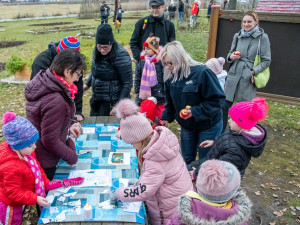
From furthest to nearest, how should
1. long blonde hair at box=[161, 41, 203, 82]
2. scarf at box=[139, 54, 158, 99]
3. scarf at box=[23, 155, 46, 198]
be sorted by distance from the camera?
scarf at box=[139, 54, 158, 99]
long blonde hair at box=[161, 41, 203, 82]
scarf at box=[23, 155, 46, 198]

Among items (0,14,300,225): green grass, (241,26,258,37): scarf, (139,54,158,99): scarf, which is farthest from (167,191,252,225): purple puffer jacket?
(241,26,258,37): scarf

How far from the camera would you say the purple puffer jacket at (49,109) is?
2.67 metres

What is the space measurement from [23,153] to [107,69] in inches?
77.7

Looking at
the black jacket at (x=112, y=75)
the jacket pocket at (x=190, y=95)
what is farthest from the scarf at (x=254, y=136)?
the black jacket at (x=112, y=75)

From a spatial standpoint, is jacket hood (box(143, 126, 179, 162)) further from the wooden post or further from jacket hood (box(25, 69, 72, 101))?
the wooden post

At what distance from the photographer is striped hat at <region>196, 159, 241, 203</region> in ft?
6.21

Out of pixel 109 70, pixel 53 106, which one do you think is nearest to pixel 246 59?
pixel 109 70

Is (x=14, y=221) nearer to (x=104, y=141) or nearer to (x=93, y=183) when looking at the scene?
(x=93, y=183)

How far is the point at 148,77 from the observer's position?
189 inches

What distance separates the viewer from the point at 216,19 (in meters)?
7.50

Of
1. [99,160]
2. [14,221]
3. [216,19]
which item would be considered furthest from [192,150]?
[216,19]

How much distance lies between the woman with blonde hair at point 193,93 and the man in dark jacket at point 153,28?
A: 2.24 m

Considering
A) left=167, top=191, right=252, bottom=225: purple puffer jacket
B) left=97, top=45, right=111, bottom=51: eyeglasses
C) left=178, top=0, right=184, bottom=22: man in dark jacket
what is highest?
left=178, top=0, right=184, bottom=22: man in dark jacket

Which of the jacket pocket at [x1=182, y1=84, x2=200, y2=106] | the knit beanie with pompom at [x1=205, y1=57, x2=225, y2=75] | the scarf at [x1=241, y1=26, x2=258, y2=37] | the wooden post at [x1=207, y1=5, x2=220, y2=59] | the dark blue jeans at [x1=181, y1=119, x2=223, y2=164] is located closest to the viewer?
the jacket pocket at [x1=182, y1=84, x2=200, y2=106]
